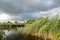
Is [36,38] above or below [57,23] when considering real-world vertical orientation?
below

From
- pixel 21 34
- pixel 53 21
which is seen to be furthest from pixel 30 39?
pixel 53 21

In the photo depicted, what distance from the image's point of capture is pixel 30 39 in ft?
83.5

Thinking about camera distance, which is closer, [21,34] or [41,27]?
[41,27]

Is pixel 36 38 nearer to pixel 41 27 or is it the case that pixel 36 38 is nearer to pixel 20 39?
pixel 41 27

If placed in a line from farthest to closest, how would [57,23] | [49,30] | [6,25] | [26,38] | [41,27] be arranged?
[6,25] → [26,38] → [41,27] → [49,30] → [57,23]

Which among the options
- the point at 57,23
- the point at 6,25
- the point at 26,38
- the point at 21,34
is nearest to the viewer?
the point at 57,23

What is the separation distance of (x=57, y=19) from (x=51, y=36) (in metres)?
1.87

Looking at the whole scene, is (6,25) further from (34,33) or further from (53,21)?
(53,21)

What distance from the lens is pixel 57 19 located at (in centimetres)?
1969

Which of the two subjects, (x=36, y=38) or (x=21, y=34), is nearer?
(x=36, y=38)

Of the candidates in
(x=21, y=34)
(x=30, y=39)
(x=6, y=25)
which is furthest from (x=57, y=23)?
(x=6, y=25)

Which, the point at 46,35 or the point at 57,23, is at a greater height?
the point at 57,23

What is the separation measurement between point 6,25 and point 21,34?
20.6 m

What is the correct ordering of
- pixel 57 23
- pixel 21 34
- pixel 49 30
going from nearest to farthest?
pixel 57 23 → pixel 49 30 → pixel 21 34
